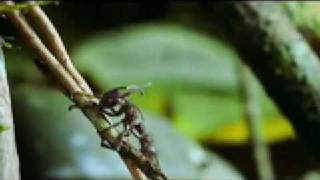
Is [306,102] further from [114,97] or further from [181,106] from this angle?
[181,106]

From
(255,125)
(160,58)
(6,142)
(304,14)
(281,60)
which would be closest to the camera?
(6,142)

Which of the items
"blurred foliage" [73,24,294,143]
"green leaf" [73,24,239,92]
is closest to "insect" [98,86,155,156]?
"blurred foliage" [73,24,294,143]

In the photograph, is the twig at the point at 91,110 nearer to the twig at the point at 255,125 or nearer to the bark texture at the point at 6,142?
the bark texture at the point at 6,142

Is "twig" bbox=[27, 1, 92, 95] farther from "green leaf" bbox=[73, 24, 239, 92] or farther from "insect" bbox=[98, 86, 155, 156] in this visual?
"green leaf" bbox=[73, 24, 239, 92]

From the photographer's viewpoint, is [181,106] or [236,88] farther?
[236,88]

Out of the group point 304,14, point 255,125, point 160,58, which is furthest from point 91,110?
point 160,58

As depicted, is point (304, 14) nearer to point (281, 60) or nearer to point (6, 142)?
point (281, 60)

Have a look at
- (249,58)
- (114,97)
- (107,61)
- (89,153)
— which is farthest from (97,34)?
(114,97)

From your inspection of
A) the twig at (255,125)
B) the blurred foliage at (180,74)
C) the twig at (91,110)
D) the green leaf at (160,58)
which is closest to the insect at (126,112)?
the twig at (91,110)
